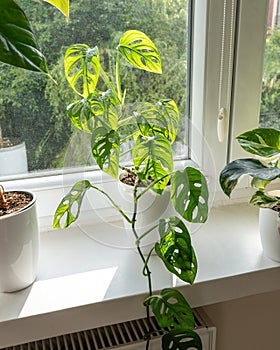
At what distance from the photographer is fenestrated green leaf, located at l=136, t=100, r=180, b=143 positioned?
0.82m

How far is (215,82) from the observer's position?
3.65 feet

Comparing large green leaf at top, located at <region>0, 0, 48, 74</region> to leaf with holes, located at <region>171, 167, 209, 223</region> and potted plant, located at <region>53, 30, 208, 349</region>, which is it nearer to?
potted plant, located at <region>53, 30, 208, 349</region>

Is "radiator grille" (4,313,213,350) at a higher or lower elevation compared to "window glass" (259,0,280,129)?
lower

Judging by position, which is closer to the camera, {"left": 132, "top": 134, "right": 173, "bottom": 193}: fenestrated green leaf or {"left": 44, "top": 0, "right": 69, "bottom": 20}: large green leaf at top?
{"left": 44, "top": 0, "right": 69, "bottom": 20}: large green leaf at top

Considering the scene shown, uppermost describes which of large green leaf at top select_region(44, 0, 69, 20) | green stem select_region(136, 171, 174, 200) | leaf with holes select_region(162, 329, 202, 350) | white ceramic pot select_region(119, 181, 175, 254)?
large green leaf at top select_region(44, 0, 69, 20)

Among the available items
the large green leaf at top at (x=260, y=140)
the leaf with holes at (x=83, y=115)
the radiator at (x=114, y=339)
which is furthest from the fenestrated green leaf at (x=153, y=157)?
the radiator at (x=114, y=339)

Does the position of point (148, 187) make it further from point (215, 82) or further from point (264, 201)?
point (215, 82)

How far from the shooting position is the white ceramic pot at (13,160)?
1.06m

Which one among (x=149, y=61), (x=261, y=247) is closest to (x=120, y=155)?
(x=149, y=61)

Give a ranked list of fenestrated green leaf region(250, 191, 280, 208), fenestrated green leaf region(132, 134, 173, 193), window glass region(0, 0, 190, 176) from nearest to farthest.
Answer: fenestrated green leaf region(132, 134, 173, 193) < fenestrated green leaf region(250, 191, 280, 208) < window glass region(0, 0, 190, 176)

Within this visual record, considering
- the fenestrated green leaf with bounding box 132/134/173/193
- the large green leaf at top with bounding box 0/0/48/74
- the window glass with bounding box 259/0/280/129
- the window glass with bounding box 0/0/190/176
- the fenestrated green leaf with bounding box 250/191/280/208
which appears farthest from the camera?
the window glass with bounding box 259/0/280/129

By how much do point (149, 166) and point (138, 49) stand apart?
0.26 meters

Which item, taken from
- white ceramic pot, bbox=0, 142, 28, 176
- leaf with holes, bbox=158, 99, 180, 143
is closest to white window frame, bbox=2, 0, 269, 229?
white ceramic pot, bbox=0, 142, 28, 176

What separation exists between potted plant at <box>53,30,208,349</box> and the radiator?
0.08 metres
